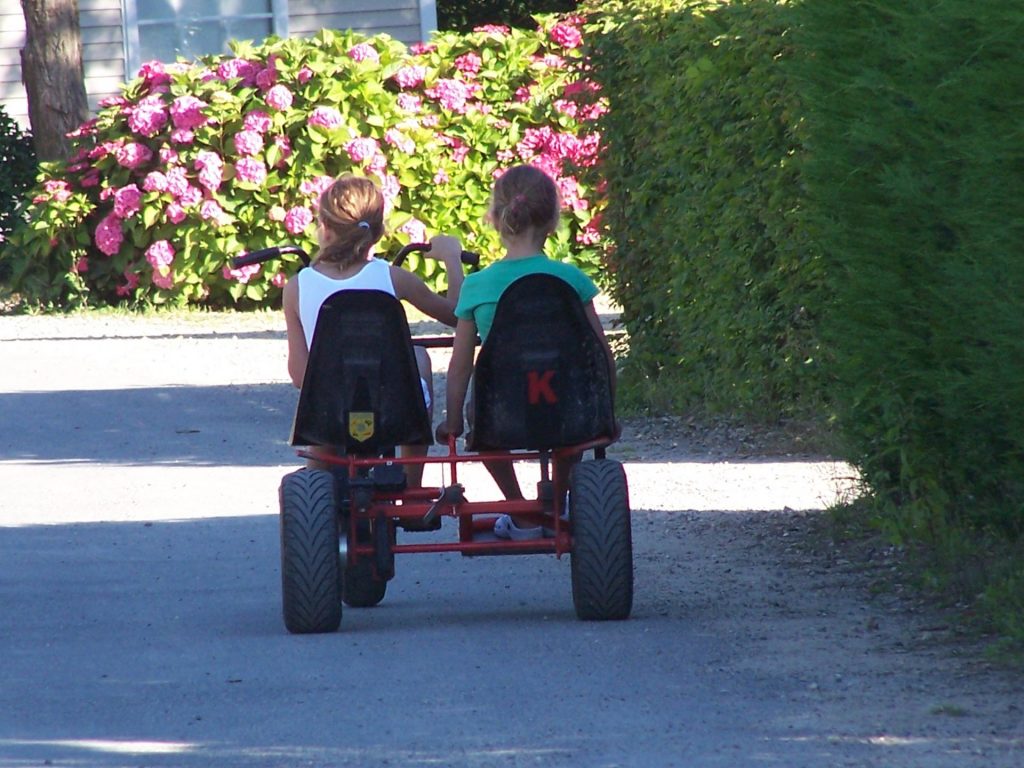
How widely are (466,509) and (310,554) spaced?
21.5 inches

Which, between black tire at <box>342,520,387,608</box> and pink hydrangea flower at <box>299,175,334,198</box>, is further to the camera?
pink hydrangea flower at <box>299,175,334,198</box>

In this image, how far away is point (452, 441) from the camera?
641 cm

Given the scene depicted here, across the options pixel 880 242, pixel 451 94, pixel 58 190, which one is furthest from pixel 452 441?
pixel 58 190

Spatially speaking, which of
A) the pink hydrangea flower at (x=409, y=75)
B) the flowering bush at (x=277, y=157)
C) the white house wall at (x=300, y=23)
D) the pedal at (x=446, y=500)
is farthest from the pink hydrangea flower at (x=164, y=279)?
the pedal at (x=446, y=500)

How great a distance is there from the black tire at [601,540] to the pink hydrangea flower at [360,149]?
39.0 feet

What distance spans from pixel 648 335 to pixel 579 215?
22.8ft

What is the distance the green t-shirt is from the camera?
6.35m

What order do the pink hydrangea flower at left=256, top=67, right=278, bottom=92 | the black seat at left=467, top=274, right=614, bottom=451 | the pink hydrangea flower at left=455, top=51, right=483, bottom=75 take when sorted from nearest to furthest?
the black seat at left=467, top=274, right=614, bottom=451
the pink hydrangea flower at left=256, top=67, right=278, bottom=92
the pink hydrangea flower at left=455, top=51, right=483, bottom=75

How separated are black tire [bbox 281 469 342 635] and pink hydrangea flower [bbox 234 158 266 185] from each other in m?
11.7

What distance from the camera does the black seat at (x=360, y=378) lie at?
6245 millimetres

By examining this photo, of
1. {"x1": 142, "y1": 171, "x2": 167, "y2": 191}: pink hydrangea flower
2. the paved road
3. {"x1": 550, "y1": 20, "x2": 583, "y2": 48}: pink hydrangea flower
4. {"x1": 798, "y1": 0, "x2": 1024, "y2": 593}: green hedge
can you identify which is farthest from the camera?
{"x1": 550, "y1": 20, "x2": 583, "y2": 48}: pink hydrangea flower

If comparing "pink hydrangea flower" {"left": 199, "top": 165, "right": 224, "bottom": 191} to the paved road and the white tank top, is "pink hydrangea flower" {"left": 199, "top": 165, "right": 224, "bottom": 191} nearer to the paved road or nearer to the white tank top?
the paved road

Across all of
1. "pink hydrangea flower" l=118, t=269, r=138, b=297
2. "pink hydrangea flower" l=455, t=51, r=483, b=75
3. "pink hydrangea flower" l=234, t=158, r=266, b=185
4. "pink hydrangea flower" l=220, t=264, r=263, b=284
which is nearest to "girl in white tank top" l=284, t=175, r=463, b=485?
"pink hydrangea flower" l=234, t=158, r=266, b=185

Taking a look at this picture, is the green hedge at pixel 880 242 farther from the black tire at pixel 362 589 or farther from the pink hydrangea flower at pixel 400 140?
the pink hydrangea flower at pixel 400 140
